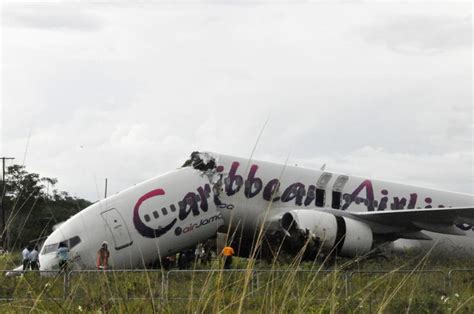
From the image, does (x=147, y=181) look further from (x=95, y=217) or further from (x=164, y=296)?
(x=164, y=296)

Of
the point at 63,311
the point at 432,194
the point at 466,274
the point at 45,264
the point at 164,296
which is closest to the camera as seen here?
the point at 63,311

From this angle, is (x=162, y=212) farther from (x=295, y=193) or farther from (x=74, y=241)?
(x=295, y=193)

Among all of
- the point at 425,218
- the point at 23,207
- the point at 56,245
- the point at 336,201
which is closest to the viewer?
the point at 23,207

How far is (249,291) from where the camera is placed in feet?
14.8

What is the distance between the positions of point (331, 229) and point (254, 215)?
2.04m

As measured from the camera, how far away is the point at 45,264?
15.3 m

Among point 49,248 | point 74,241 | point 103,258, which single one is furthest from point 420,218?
point 103,258

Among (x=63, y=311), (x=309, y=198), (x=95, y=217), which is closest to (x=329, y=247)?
(x=309, y=198)

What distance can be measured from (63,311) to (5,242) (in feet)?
5.01

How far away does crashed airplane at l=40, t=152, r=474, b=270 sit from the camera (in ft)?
52.3

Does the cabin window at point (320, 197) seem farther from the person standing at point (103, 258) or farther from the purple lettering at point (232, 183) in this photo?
the person standing at point (103, 258)

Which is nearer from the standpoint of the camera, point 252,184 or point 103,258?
point 103,258

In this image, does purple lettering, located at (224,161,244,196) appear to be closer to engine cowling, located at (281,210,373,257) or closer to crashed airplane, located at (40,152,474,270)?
crashed airplane, located at (40,152,474,270)

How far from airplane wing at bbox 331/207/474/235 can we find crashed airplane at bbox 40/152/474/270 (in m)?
0.03
